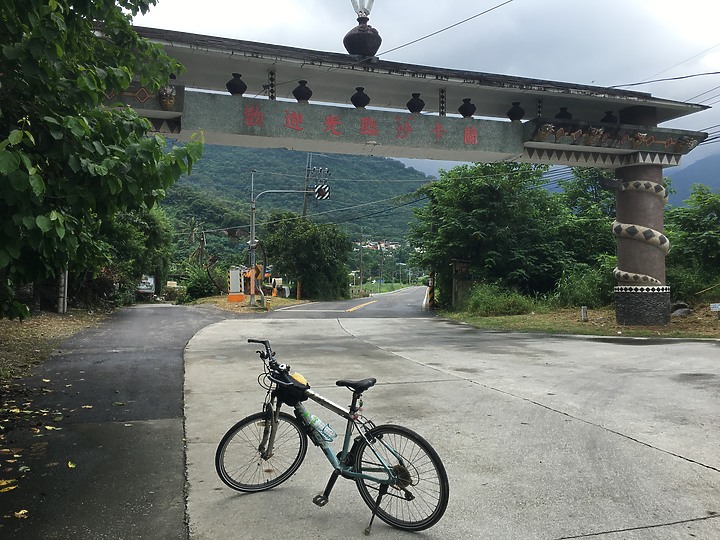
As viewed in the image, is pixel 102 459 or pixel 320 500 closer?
pixel 320 500

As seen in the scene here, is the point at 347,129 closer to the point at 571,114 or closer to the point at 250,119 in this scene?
the point at 250,119

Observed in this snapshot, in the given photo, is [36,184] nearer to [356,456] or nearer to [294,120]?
[356,456]

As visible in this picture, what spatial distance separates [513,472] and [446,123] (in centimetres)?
996

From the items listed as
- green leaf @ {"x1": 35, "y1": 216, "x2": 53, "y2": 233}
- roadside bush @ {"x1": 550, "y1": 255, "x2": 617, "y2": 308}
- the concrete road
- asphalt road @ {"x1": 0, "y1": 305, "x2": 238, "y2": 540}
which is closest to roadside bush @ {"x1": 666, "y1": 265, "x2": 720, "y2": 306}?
roadside bush @ {"x1": 550, "y1": 255, "x2": 617, "y2": 308}

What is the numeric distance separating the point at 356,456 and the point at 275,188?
70.4 meters

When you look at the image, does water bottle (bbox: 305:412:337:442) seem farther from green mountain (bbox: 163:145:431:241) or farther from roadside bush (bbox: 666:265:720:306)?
green mountain (bbox: 163:145:431:241)

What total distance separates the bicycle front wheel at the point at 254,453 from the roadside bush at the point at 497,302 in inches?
619

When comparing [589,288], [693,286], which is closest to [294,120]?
[589,288]

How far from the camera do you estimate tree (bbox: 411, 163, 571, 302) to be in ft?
69.9

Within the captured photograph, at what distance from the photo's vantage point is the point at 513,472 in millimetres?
4137

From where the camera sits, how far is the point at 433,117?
12.7 m

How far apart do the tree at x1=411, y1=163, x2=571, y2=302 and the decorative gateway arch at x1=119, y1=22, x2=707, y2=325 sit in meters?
6.41

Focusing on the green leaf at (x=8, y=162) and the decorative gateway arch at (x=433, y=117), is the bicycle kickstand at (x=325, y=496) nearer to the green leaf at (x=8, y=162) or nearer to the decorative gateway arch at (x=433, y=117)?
the green leaf at (x=8, y=162)

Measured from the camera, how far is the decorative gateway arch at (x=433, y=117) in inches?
444
